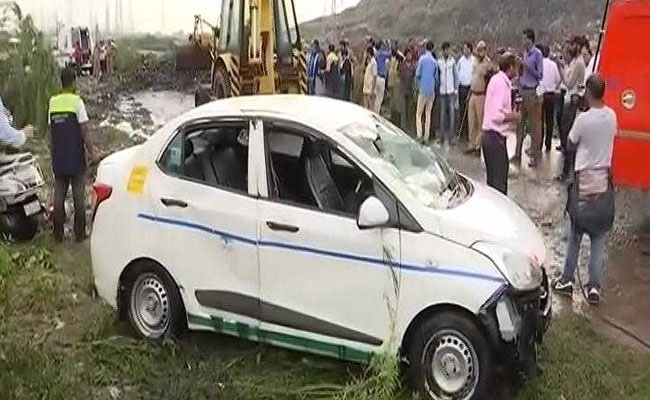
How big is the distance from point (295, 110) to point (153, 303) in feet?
5.45

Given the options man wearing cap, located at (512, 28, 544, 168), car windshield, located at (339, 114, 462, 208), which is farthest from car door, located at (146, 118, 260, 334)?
man wearing cap, located at (512, 28, 544, 168)

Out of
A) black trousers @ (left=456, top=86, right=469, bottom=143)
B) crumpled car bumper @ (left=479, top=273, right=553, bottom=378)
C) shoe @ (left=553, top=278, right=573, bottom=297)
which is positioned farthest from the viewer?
black trousers @ (left=456, top=86, right=469, bottom=143)

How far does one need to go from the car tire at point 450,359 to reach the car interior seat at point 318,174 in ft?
3.41

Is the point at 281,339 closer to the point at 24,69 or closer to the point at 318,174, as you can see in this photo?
the point at 318,174

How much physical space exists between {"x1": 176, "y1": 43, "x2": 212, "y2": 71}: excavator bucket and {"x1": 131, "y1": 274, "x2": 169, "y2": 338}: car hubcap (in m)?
16.3

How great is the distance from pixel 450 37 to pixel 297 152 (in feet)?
72.5

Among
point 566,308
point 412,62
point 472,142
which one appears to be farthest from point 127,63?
point 566,308

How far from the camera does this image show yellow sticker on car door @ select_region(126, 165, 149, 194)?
661cm

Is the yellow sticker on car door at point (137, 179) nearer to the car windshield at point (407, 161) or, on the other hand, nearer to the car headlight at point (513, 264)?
the car windshield at point (407, 161)

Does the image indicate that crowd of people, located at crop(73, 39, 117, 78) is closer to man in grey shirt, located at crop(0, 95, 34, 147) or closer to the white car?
man in grey shirt, located at crop(0, 95, 34, 147)

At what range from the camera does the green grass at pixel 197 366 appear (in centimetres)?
568

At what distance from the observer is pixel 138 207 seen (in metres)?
6.57

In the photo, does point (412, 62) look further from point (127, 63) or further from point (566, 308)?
point (127, 63)

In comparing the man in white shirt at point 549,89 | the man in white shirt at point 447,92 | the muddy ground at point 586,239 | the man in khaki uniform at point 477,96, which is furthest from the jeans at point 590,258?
the man in white shirt at point 447,92
